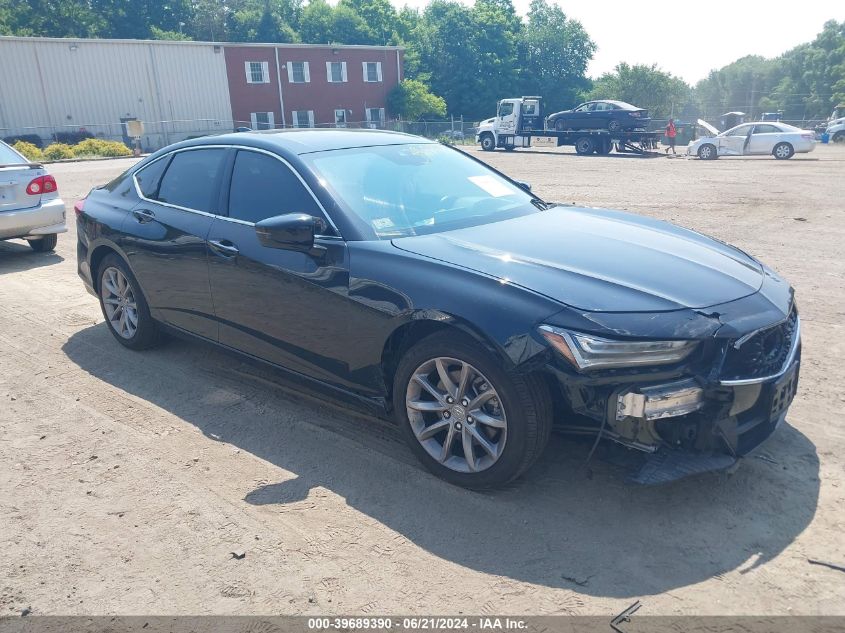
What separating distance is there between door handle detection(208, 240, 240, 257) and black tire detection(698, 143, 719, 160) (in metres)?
26.7

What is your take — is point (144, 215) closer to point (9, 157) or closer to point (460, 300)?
point (460, 300)

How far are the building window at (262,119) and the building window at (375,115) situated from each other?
829 cm

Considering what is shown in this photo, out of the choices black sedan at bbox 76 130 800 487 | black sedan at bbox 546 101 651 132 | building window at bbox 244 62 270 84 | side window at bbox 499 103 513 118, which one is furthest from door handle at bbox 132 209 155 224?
building window at bbox 244 62 270 84

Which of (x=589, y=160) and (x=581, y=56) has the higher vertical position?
(x=581, y=56)

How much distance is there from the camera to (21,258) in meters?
9.39

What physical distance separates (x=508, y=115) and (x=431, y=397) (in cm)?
3323

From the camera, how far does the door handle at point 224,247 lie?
14.5 ft

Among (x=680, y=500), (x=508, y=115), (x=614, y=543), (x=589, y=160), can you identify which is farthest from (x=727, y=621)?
(x=508, y=115)

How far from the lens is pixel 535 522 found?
3.25m

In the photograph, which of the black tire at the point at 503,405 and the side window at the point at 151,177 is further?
the side window at the point at 151,177

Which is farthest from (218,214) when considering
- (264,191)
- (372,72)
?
(372,72)

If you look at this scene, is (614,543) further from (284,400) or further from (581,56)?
(581,56)

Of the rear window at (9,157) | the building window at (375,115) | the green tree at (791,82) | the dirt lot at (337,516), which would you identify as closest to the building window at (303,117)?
the building window at (375,115)

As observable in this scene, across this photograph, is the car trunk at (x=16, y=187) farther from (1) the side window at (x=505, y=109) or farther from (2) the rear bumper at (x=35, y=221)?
(1) the side window at (x=505, y=109)
